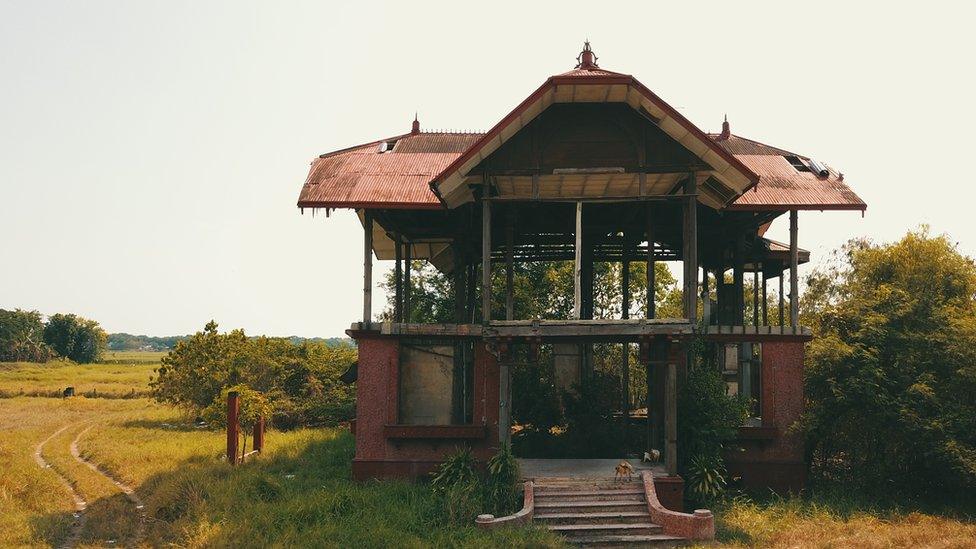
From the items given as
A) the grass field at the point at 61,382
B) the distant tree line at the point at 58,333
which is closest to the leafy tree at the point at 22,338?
the distant tree line at the point at 58,333

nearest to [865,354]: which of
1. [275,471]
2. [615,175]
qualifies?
[615,175]

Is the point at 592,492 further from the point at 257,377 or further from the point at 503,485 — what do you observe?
the point at 257,377

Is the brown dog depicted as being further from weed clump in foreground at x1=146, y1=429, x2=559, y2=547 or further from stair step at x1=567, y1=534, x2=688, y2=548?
weed clump in foreground at x1=146, y1=429, x2=559, y2=547

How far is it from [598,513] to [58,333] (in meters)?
98.2

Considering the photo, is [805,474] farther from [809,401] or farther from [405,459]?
[405,459]

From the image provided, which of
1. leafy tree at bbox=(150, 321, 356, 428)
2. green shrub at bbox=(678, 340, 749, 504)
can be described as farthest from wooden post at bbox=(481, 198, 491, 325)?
leafy tree at bbox=(150, 321, 356, 428)

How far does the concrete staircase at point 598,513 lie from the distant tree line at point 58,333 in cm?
8795

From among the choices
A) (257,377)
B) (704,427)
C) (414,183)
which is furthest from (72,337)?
(704,427)

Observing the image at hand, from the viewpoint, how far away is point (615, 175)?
15.0 m

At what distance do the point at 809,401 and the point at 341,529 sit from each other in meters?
10.5

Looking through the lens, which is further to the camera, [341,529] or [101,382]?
[101,382]

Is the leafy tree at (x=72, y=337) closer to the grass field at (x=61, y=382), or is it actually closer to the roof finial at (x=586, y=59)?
the grass field at (x=61, y=382)

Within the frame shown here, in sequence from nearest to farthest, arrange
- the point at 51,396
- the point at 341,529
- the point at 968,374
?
1. the point at 341,529
2. the point at 968,374
3. the point at 51,396

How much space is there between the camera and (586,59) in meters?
14.9
